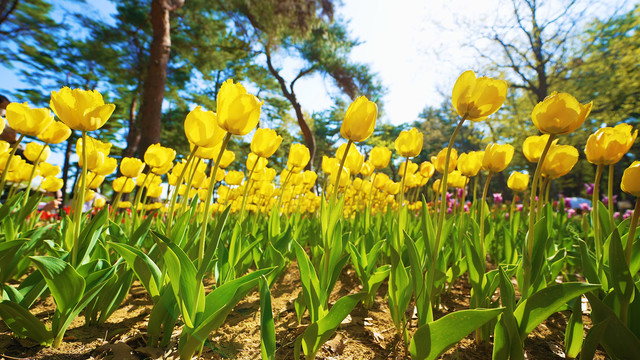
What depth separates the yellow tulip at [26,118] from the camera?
1279 millimetres

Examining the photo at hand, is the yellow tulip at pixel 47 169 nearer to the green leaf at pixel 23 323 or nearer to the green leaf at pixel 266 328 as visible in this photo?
the green leaf at pixel 23 323

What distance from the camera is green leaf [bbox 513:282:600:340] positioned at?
2.41 feet

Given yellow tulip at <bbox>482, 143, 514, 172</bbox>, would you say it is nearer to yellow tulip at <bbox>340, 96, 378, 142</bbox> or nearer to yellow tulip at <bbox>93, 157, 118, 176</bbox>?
yellow tulip at <bbox>340, 96, 378, 142</bbox>

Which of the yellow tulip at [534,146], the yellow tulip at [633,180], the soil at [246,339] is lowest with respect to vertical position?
the soil at [246,339]

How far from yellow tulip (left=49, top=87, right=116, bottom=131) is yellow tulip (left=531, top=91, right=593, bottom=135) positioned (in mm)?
1378

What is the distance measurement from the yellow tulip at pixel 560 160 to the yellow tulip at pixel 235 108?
3.89ft

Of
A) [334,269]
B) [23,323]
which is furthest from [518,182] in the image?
[23,323]

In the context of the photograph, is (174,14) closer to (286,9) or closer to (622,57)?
(286,9)

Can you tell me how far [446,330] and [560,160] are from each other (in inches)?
35.7

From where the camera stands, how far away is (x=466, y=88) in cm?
97

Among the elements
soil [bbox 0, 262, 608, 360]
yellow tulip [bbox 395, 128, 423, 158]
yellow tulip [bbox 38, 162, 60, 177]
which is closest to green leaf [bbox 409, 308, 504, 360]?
soil [bbox 0, 262, 608, 360]

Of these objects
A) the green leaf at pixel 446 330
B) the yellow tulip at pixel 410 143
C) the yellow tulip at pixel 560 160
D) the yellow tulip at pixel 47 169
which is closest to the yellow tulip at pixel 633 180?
the yellow tulip at pixel 560 160

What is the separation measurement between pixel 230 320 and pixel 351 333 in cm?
53

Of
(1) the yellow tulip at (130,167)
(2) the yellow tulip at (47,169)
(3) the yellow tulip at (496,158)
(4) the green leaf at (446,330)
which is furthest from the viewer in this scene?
(2) the yellow tulip at (47,169)
